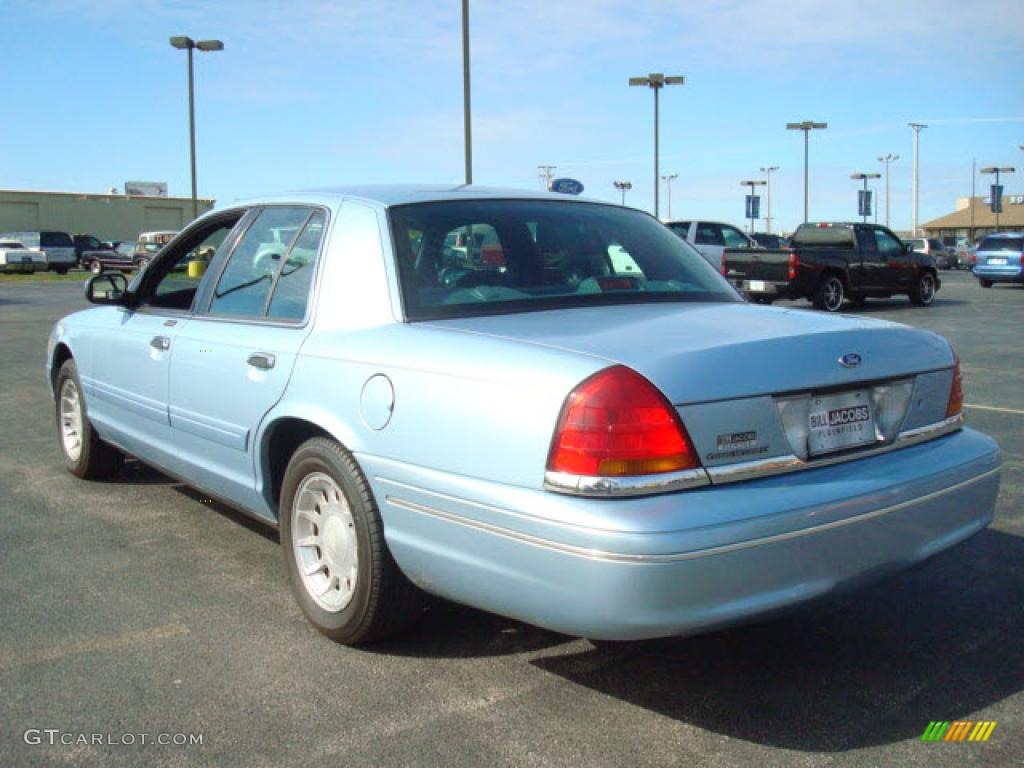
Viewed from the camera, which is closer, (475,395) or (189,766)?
(189,766)

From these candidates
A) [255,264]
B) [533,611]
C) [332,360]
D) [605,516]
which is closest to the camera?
[605,516]

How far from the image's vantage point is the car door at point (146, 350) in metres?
4.71

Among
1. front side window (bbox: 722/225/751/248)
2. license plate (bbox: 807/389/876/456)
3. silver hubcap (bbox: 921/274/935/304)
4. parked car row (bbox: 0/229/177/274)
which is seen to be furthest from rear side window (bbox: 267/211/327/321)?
parked car row (bbox: 0/229/177/274)

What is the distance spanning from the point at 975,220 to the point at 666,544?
108292 millimetres

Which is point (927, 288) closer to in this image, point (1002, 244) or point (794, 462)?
point (1002, 244)

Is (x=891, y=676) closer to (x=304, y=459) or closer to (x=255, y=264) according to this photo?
(x=304, y=459)

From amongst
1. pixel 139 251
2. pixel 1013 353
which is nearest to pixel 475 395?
pixel 1013 353

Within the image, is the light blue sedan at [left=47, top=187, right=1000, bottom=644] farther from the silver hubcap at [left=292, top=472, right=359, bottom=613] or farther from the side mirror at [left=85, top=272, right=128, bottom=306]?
the side mirror at [left=85, top=272, right=128, bottom=306]

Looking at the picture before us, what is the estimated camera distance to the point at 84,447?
19.1 feet

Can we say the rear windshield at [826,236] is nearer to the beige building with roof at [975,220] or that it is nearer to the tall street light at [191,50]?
the tall street light at [191,50]

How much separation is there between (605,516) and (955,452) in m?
1.44

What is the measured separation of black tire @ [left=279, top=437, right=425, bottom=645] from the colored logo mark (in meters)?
1.58

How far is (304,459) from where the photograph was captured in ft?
11.9

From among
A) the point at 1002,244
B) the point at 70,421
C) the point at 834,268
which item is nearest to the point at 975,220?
the point at 1002,244
